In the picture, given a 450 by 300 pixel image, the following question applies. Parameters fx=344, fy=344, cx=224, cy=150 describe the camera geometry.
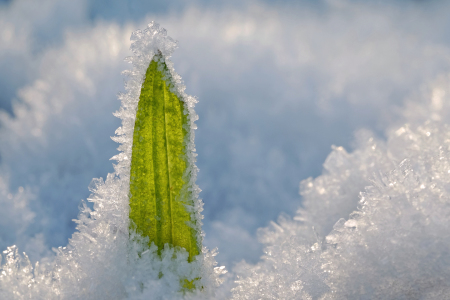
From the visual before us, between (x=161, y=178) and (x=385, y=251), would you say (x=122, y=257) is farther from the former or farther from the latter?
(x=385, y=251)

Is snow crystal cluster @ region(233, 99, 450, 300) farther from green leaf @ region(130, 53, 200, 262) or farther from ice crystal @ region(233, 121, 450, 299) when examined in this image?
green leaf @ region(130, 53, 200, 262)

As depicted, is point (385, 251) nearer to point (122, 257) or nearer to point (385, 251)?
point (385, 251)

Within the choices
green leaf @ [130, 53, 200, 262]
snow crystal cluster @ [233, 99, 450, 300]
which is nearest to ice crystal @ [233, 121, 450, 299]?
snow crystal cluster @ [233, 99, 450, 300]

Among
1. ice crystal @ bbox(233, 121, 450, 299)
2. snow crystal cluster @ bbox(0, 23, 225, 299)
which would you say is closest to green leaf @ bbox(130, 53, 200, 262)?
snow crystal cluster @ bbox(0, 23, 225, 299)

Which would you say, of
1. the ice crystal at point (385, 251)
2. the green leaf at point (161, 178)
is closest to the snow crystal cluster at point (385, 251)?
the ice crystal at point (385, 251)

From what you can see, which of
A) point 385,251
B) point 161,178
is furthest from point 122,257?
point 385,251

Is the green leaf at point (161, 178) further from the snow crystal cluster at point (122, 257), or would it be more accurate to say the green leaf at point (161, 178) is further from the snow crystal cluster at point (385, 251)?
the snow crystal cluster at point (385, 251)

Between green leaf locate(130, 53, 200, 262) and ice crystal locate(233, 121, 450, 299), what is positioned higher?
green leaf locate(130, 53, 200, 262)

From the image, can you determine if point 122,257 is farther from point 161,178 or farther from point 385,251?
point 385,251
